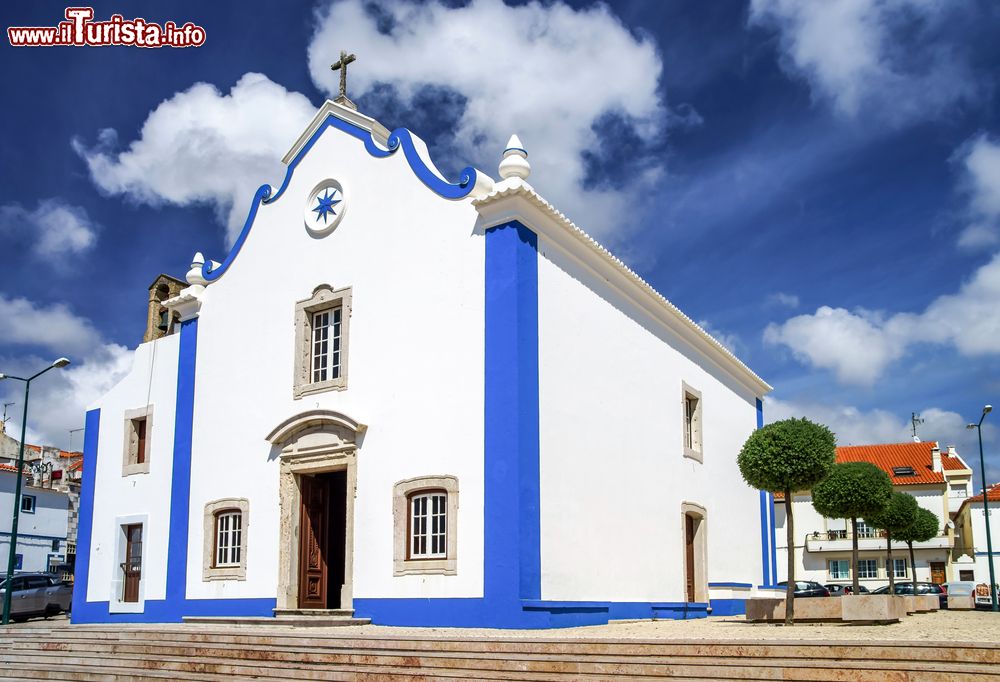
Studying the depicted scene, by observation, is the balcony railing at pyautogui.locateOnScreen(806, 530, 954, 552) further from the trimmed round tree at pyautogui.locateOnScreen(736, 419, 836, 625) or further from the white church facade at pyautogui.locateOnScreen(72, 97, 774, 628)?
the trimmed round tree at pyautogui.locateOnScreen(736, 419, 836, 625)

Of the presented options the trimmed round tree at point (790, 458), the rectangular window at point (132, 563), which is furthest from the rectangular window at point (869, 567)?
the rectangular window at point (132, 563)

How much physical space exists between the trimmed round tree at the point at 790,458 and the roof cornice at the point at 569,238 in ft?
12.0

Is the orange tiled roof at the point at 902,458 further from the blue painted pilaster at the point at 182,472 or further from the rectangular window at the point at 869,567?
the blue painted pilaster at the point at 182,472

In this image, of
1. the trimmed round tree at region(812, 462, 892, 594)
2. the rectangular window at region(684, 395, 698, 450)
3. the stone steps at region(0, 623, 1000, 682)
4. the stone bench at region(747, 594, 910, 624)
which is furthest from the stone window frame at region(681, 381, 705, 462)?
the stone steps at region(0, 623, 1000, 682)

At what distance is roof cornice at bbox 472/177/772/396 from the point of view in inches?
531

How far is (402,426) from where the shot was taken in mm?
14008

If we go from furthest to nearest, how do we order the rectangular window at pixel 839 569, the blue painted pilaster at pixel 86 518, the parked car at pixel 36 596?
the rectangular window at pixel 839 569 → the parked car at pixel 36 596 → the blue painted pilaster at pixel 86 518

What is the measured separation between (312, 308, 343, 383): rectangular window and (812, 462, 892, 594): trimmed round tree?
10474 mm

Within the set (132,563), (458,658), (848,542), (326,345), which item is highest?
(326,345)

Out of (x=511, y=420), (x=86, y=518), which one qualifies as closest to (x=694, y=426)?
(x=511, y=420)

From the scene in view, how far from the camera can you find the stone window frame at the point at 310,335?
595 inches

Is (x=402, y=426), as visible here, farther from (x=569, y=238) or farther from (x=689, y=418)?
(x=689, y=418)

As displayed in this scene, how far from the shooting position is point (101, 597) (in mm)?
18500

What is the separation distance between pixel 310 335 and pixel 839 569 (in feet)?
122
